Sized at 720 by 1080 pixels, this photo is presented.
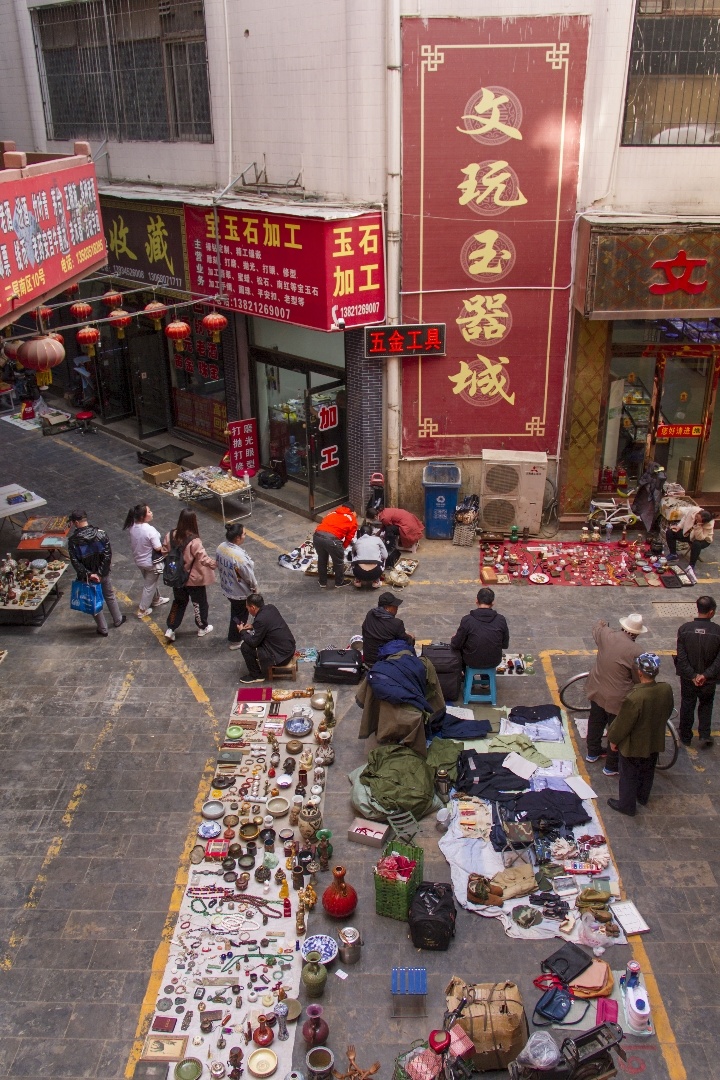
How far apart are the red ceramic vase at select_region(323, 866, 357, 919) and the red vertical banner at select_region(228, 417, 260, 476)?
423 inches

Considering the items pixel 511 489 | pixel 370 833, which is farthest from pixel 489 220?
pixel 370 833

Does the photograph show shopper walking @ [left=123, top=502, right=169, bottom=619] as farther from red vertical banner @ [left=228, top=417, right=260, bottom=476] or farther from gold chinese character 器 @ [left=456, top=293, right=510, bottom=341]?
gold chinese character 器 @ [left=456, top=293, right=510, bottom=341]

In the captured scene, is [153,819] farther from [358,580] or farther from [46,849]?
[358,580]

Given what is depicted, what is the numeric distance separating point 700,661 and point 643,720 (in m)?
1.64

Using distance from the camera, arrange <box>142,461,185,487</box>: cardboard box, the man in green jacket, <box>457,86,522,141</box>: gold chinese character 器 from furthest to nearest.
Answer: <box>142,461,185,487</box>: cardboard box
<box>457,86,522,141</box>: gold chinese character 器
the man in green jacket

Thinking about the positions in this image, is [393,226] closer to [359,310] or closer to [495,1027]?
[359,310]

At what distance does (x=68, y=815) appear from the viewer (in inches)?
394

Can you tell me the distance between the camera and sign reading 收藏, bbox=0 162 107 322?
10305 mm

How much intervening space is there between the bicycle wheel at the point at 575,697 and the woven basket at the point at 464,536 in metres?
4.57

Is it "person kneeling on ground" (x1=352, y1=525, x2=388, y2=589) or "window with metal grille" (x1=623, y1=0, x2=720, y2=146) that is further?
"person kneeling on ground" (x1=352, y1=525, x2=388, y2=589)

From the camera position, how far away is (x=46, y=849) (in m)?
9.55

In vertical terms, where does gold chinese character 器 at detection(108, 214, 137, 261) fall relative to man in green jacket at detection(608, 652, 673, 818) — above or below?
above

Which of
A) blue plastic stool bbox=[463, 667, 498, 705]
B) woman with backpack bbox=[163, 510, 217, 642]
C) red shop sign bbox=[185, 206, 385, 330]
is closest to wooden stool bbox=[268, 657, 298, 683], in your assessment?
woman with backpack bbox=[163, 510, 217, 642]

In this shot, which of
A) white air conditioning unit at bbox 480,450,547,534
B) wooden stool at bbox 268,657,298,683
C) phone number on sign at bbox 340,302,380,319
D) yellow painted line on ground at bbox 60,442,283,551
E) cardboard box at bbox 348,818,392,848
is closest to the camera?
cardboard box at bbox 348,818,392,848
